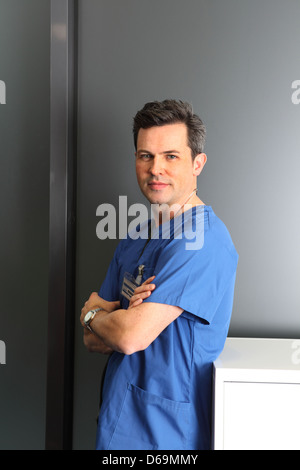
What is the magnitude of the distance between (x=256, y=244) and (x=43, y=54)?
3.35 ft

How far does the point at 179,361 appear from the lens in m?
0.98

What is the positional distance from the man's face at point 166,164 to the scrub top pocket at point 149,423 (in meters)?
0.49

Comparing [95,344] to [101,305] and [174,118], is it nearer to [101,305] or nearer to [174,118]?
[101,305]

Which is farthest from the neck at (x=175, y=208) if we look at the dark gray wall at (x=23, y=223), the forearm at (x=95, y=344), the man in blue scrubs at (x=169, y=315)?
the dark gray wall at (x=23, y=223)

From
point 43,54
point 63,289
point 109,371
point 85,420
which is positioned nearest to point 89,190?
point 63,289

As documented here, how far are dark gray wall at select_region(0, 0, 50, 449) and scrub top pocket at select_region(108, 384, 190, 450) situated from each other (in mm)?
641

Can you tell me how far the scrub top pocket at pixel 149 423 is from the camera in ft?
3.13

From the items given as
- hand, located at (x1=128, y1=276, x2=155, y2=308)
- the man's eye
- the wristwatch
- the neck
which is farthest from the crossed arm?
the man's eye

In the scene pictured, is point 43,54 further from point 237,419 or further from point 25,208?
point 237,419

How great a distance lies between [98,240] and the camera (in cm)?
148

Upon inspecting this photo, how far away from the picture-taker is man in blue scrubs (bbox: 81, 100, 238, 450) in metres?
0.92

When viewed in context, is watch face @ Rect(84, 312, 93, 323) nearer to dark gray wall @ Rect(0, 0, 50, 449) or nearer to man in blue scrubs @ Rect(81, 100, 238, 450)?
man in blue scrubs @ Rect(81, 100, 238, 450)

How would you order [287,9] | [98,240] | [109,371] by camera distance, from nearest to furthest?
[109,371] < [287,9] < [98,240]
